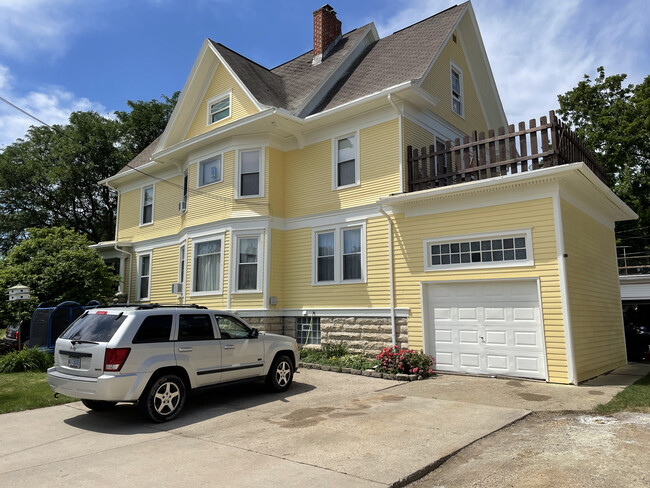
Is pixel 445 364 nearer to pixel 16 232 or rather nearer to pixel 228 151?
pixel 228 151

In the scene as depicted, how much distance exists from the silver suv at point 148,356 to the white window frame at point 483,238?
5540 mm

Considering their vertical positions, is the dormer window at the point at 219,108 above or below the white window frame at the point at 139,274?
above

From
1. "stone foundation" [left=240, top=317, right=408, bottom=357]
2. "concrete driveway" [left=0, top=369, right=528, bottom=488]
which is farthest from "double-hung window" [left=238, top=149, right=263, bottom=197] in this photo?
"concrete driveway" [left=0, top=369, right=528, bottom=488]

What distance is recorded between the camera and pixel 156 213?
66.4ft

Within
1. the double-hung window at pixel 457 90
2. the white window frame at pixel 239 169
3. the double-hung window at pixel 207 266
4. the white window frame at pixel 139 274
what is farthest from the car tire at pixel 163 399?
the white window frame at pixel 139 274

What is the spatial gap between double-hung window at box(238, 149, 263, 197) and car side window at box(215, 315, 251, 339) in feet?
23.6

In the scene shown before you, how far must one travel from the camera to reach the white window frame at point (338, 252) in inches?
529

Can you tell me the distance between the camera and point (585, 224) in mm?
12055

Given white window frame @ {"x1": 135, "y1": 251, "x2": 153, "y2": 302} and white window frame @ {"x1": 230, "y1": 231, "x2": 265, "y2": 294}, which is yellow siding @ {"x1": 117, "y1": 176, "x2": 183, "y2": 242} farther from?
white window frame @ {"x1": 230, "y1": 231, "x2": 265, "y2": 294}

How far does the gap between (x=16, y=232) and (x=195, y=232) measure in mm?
24432

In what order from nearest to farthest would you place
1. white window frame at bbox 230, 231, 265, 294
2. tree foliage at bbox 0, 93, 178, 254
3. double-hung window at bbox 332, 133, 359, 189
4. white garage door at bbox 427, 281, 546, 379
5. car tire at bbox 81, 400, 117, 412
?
car tire at bbox 81, 400, 117, 412, white garage door at bbox 427, 281, 546, 379, double-hung window at bbox 332, 133, 359, 189, white window frame at bbox 230, 231, 265, 294, tree foliage at bbox 0, 93, 178, 254

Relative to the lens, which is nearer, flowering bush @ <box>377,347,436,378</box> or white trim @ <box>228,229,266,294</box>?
flowering bush @ <box>377,347,436,378</box>

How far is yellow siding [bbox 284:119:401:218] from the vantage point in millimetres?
13289

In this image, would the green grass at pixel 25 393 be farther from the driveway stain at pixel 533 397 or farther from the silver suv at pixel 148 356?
the driveway stain at pixel 533 397
